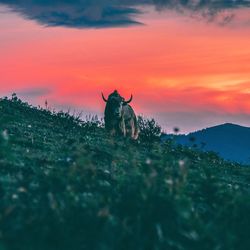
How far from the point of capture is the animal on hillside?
→ 108 feet

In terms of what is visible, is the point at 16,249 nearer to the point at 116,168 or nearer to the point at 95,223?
the point at 95,223

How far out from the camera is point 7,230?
10148 mm

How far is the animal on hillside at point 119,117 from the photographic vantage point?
32.8 metres

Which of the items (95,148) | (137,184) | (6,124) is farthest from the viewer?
(6,124)

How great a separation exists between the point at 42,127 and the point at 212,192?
15607mm

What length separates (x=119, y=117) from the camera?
108ft

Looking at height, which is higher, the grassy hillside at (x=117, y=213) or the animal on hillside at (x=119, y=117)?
the animal on hillside at (x=119, y=117)

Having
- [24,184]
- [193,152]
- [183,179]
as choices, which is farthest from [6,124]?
[183,179]

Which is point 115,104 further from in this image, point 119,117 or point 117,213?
point 117,213

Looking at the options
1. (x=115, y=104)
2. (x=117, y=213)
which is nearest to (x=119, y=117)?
(x=115, y=104)

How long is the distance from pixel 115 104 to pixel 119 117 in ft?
2.17

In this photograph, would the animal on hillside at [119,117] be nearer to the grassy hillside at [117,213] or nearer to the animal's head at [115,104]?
the animal's head at [115,104]

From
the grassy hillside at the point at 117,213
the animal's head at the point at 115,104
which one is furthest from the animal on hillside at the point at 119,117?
the grassy hillside at the point at 117,213

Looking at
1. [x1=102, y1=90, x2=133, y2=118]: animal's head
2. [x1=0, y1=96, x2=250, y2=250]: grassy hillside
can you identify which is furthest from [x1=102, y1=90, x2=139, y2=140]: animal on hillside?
[x1=0, y1=96, x2=250, y2=250]: grassy hillside
